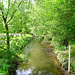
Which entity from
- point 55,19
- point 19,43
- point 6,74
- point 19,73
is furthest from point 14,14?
point 19,73

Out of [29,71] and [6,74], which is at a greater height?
[6,74]

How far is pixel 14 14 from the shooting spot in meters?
3.41

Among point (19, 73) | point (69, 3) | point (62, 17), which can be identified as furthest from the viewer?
point (19, 73)

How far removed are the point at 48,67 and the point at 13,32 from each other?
489 centimetres

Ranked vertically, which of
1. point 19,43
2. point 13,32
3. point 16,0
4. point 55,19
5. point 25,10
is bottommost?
point 19,43

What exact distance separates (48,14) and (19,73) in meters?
4.59

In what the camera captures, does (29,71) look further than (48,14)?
Yes

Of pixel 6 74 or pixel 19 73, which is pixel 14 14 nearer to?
pixel 6 74

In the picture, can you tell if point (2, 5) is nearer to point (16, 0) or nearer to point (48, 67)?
point (16, 0)

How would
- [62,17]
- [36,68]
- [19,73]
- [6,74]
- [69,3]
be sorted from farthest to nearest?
[36,68], [19,73], [6,74], [62,17], [69,3]

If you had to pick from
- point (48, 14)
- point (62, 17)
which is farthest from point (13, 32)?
point (62, 17)

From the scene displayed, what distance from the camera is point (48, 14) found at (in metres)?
3.77

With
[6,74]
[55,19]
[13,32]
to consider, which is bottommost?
[6,74]

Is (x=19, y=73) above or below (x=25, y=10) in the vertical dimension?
below
